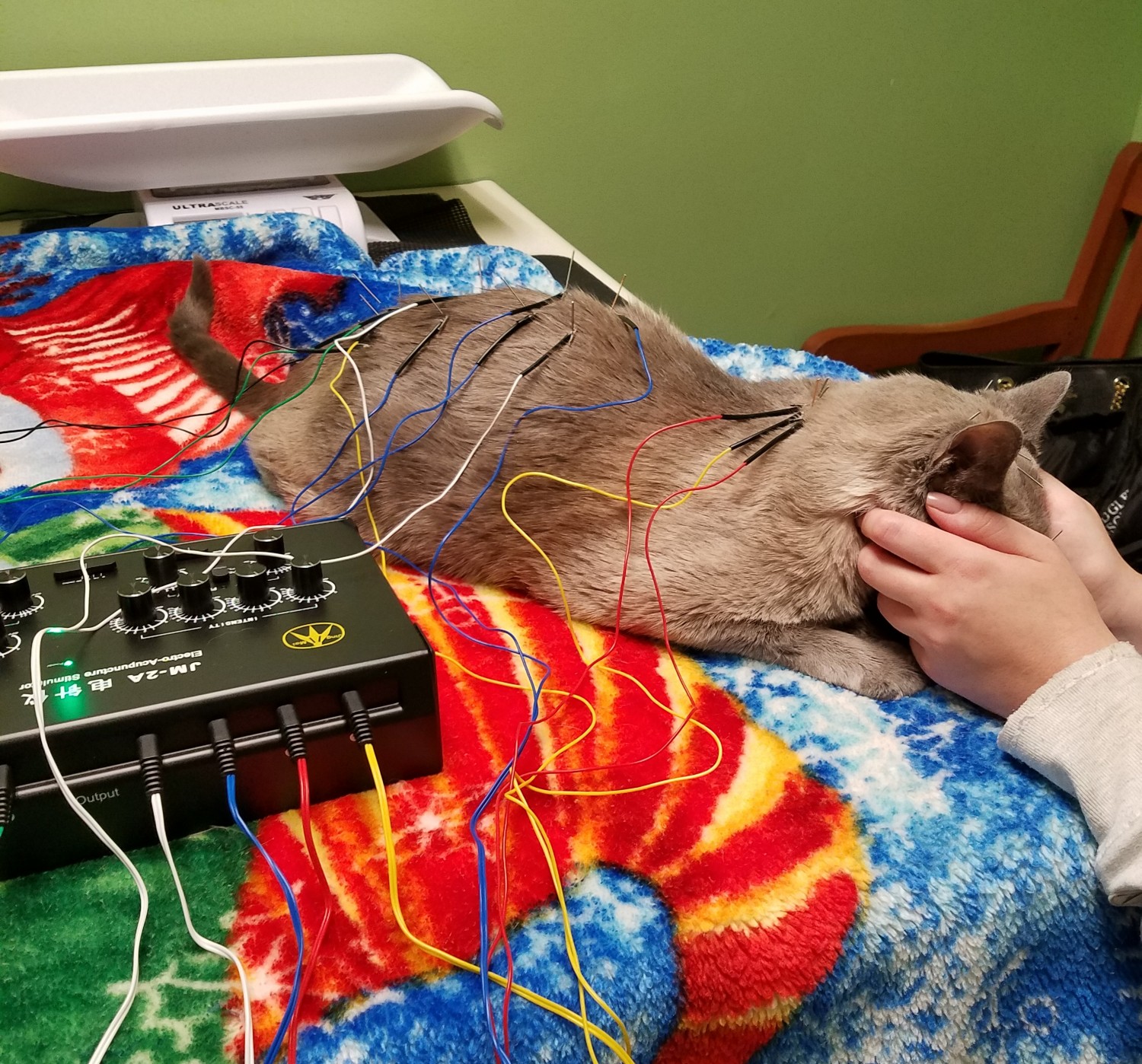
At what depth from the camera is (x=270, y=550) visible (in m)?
0.70

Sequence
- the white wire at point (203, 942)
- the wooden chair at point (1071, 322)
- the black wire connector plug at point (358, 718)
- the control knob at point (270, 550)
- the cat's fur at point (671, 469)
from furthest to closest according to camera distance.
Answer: the wooden chair at point (1071, 322) < the cat's fur at point (671, 469) < the control knob at point (270, 550) < the black wire connector plug at point (358, 718) < the white wire at point (203, 942)

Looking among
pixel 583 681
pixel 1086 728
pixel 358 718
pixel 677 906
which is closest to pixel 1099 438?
pixel 1086 728

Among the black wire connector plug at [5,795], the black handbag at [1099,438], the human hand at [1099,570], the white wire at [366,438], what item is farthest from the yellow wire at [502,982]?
the black handbag at [1099,438]

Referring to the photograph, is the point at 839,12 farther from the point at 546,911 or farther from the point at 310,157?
the point at 546,911

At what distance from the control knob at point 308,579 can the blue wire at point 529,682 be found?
0.61 ft

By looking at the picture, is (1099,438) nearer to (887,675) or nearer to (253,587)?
(887,675)

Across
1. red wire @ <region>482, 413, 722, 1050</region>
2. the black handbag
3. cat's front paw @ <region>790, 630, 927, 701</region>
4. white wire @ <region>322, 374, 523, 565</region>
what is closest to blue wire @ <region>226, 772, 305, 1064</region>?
red wire @ <region>482, 413, 722, 1050</region>

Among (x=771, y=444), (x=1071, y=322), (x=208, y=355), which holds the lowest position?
(x=1071, y=322)

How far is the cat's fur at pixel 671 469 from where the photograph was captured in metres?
0.81

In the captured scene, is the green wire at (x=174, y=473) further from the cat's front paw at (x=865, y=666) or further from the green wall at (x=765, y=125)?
the green wall at (x=765, y=125)

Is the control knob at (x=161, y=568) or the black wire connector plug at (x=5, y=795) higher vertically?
the control knob at (x=161, y=568)

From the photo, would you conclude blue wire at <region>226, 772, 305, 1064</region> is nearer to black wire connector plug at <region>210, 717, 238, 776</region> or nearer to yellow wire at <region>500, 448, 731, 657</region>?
black wire connector plug at <region>210, 717, 238, 776</region>

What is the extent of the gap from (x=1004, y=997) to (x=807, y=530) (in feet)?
1.28

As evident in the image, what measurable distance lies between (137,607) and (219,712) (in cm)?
11
